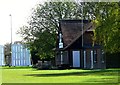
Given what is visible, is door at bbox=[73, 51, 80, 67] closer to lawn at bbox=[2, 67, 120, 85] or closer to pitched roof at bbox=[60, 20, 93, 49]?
pitched roof at bbox=[60, 20, 93, 49]

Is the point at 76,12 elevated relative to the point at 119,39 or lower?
elevated

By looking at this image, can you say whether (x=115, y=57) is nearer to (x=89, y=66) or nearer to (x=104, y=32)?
(x=89, y=66)

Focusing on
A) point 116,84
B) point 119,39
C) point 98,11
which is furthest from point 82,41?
point 116,84

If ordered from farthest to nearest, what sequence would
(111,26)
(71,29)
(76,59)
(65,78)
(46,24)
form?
(46,24), (71,29), (76,59), (65,78), (111,26)

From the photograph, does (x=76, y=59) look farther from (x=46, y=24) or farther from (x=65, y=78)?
(x=65, y=78)

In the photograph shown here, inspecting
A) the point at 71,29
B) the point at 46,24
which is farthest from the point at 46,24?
the point at 71,29

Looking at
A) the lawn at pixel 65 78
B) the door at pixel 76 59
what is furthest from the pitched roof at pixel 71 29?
the lawn at pixel 65 78

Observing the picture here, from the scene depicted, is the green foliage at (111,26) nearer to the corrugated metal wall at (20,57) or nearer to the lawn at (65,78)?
the lawn at (65,78)

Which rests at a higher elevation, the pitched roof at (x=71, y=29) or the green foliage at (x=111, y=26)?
the pitched roof at (x=71, y=29)

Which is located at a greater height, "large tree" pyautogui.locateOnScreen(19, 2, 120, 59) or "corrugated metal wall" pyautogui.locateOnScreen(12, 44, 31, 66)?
"large tree" pyautogui.locateOnScreen(19, 2, 120, 59)

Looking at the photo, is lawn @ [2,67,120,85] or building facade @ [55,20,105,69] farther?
building facade @ [55,20,105,69]

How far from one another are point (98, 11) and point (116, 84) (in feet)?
18.7

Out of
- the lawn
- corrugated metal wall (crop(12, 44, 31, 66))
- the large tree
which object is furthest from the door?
corrugated metal wall (crop(12, 44, 31, 66))

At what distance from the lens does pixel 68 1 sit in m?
37.2
